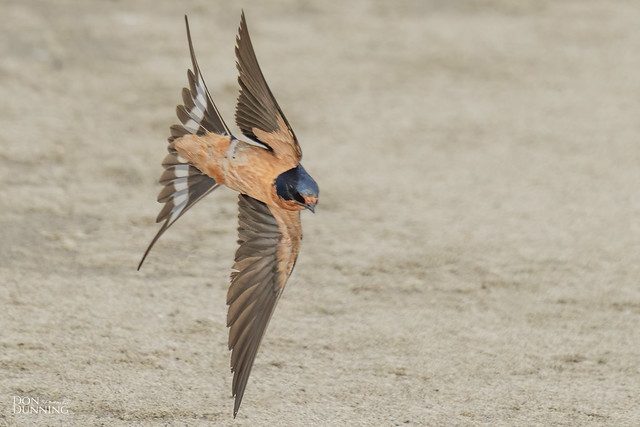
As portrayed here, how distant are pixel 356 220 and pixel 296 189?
1.52 meters

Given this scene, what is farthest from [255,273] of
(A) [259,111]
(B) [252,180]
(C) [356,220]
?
(C) [356,220]

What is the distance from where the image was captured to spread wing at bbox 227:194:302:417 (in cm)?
232

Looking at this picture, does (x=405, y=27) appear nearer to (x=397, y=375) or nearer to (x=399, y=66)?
(x=399, y=66)

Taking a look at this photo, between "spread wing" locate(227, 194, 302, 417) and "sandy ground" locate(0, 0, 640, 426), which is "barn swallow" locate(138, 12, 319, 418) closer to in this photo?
"spread wing" locate(227, 194, 302, 417)

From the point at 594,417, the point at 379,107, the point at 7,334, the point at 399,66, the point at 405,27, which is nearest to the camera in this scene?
the point at 594,417

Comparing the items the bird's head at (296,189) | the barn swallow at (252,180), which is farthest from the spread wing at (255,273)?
the bird's head at (296,189)

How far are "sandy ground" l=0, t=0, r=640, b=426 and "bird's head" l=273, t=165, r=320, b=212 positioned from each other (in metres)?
0.64

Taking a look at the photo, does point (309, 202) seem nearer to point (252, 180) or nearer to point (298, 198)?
point (298, 198)

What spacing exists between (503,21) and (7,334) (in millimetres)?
3630

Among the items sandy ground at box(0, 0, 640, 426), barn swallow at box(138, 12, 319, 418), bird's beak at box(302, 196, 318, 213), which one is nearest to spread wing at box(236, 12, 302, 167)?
barn swallow at box(138, 12, 319, 418)

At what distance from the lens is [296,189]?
226cm

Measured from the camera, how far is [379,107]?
4676 mm

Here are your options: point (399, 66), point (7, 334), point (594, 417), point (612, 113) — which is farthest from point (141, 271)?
point (612, 113)

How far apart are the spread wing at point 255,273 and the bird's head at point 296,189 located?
120 mm
